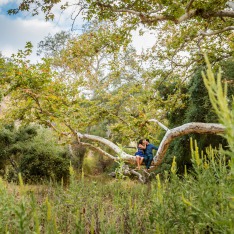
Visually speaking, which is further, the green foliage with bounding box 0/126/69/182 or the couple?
the green foliage with bounding box 0/126/69/182

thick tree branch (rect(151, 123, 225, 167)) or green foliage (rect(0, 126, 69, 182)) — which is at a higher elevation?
thick tree branch (rect(151, 123, 225, 167))

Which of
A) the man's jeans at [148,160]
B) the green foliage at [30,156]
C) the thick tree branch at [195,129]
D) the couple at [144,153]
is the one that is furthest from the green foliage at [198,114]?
the green foliage at [30,156]

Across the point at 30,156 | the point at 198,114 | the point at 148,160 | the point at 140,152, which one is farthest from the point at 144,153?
the point at 30,156

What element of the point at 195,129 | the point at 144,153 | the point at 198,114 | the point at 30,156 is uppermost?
the point at 198,114

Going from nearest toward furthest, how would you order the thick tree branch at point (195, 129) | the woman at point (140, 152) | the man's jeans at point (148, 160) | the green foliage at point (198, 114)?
1. the thick tree branch at point (195, 129)
2. the woman at point (140, 152)
3. the man's jeans at point (148, 160)
4. the green foliage at point (198, 114)

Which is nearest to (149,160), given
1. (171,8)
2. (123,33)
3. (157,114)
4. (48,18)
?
(157,114)

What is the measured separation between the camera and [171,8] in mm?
6555

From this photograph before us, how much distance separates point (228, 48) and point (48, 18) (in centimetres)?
724

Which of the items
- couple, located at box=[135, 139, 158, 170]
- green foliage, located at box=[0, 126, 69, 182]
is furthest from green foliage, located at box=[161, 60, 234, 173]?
green foliage, located at box=[0, 126, 69, 182]

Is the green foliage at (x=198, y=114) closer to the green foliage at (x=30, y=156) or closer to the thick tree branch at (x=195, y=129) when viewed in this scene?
the thick tree branch at (x=195, y=129)

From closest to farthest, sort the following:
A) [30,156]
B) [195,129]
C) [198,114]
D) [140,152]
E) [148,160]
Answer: [195,129] → [148,160] → [140,152] → [198,114] → [30,156]

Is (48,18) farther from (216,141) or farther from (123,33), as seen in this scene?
(216,141)

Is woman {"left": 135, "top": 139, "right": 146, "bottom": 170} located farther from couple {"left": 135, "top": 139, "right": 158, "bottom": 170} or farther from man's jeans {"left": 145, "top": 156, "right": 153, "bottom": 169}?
man's jeans {"left": 145, "top": 156, "right": 153, "bottom": 169}

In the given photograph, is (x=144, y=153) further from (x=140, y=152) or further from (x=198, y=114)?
(x=198, y=114)
